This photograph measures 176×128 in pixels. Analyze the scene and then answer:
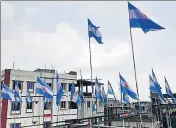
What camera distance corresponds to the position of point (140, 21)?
12.2 metres

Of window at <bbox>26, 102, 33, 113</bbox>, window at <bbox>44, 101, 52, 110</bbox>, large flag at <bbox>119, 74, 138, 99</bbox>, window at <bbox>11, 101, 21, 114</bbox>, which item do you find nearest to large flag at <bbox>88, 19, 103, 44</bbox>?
large flag at <bbox>119, 74, 138, 99</bbox>

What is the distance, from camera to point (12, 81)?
3469 cm

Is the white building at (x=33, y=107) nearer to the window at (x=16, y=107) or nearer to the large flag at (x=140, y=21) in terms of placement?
the window at (x=16, y=107)

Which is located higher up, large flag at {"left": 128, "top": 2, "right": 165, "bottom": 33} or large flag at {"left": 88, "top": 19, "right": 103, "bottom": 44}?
large flag at {"left": 88, "top": 19, "right": 103, "bottom": 44}

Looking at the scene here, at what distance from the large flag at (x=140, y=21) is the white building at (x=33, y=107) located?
26.6m

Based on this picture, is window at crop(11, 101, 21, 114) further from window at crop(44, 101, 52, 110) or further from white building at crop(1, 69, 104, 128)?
window at crop(44, 101, 52, 110)

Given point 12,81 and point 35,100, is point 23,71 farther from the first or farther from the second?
point 35,100

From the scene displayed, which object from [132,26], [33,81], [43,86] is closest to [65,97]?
[33,81]

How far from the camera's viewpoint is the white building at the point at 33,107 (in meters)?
34.2

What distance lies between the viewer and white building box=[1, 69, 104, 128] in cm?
3416

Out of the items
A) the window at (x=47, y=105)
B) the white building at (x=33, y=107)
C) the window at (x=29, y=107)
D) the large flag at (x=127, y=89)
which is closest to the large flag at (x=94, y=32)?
the large flag at (x=127, y=89)

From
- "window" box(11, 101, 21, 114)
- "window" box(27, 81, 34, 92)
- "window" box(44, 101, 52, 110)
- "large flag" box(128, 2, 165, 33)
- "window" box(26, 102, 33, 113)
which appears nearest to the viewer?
"large flag" box(128, 2, 165, 33)

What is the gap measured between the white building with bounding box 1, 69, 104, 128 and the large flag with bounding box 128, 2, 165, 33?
2660 cm

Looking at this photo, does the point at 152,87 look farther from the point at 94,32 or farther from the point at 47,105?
the point at 47,105
